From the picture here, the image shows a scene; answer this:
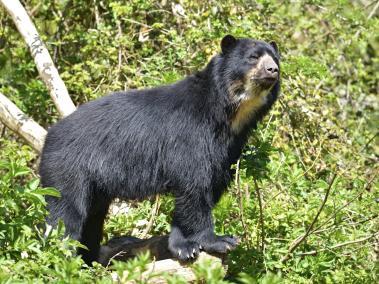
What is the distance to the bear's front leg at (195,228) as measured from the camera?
572 centimetres

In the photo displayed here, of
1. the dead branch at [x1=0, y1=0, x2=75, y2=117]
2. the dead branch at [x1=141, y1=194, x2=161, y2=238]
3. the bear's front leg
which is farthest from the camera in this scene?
the dead branch at [x1=0, y1=0, x2=75, y2=117]

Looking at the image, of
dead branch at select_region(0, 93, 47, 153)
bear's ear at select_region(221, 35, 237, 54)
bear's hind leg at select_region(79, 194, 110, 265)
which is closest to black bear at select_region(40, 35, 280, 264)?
bear's ear at select_region(221, 35, 237, 54)

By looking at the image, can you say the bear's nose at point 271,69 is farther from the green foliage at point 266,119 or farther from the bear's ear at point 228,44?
the green foliage at point 266,119

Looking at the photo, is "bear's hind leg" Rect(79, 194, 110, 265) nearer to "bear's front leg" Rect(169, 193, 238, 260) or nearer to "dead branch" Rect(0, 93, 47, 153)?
"bear's front leg" Rect(169, 193, 238, 260)

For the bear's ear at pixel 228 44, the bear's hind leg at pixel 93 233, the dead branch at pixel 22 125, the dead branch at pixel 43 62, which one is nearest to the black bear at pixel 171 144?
the bear's ear at pixel 228 44

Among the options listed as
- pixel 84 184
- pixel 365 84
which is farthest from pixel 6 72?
pixel 365 84

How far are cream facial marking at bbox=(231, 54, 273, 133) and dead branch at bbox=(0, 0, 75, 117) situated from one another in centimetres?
192

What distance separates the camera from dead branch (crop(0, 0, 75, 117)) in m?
7.26

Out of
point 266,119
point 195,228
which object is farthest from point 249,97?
point 266,119

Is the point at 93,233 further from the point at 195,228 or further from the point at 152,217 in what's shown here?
the point at 195,228

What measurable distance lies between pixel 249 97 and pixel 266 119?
6.68 feet

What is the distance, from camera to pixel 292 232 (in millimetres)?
6547

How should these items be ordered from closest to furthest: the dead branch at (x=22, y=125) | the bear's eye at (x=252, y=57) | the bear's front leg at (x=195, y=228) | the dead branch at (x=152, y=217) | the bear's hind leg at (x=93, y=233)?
the bear's front leg at (x=195, y=228) → the bear's eye at (x=252, y=57) → the bear's hind leg at (x=93, y=233) → the dead branch at (x=22, y=125) → the dead branch at (x=152, y=217)

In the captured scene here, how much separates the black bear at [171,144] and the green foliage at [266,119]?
26 cm
